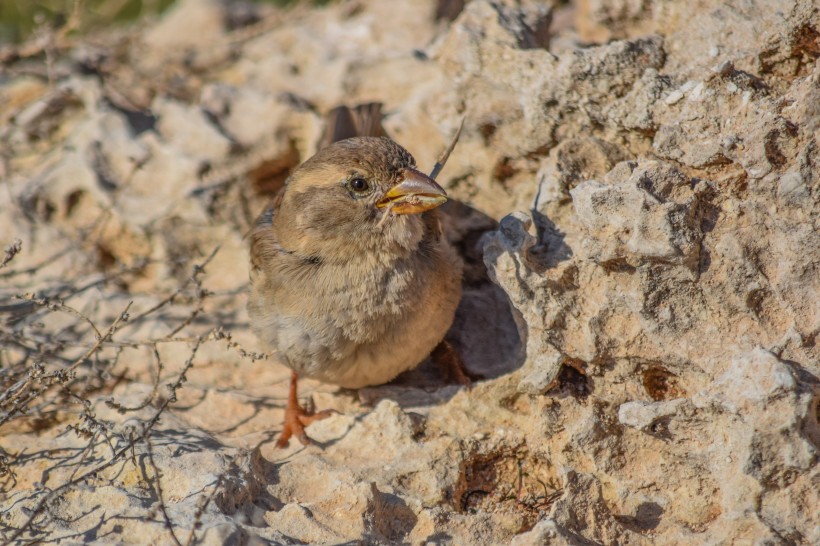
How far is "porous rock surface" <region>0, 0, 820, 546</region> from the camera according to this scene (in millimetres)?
3037

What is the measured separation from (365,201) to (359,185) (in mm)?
78

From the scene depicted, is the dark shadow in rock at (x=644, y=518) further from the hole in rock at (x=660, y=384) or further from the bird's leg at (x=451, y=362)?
the bird's leg at (x=451, y=362)

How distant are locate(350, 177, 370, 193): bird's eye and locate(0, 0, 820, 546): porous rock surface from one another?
0.62 meters

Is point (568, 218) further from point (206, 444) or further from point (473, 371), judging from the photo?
point (206, 444)

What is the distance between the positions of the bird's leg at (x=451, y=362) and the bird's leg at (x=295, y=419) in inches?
25.8

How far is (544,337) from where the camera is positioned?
350 cm

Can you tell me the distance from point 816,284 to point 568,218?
1117mm

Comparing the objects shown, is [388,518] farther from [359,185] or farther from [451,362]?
[359,185]

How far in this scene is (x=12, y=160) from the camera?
584cm

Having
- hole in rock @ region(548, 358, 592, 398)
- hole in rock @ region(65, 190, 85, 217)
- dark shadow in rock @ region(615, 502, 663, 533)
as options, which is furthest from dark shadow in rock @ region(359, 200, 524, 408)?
hole in rock @ region(65, 190, 85, 217)

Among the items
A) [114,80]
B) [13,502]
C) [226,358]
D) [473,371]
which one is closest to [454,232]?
[473,371]

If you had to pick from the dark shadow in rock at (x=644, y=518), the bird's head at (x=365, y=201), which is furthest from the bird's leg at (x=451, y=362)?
the dark shadow in rock at (x=644, y=518)

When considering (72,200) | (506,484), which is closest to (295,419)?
(506,484)

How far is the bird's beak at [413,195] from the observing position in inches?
146
